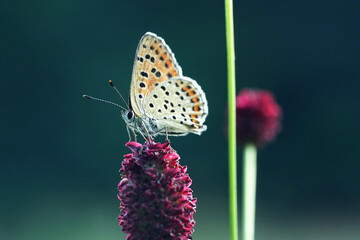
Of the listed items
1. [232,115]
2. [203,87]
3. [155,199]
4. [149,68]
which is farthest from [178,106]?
[203,87]

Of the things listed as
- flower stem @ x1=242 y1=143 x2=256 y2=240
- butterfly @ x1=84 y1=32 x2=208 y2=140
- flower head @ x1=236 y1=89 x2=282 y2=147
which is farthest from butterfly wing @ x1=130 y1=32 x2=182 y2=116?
flower head @ x1=236 y1=89 x2=282 y2=147

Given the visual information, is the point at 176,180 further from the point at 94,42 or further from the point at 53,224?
the point at 94,42

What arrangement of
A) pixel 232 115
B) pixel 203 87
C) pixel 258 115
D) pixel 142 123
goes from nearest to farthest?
pixel 232 115, pixel 142 123, pixel 258 115, pixel 203 87

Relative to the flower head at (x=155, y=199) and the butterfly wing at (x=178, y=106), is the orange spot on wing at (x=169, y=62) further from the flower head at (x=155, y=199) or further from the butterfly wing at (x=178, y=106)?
the flower head at (x=155, y=199)

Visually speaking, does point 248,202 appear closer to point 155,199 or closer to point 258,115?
point 155,199

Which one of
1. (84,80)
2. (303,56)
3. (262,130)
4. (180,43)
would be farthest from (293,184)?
(262,130)

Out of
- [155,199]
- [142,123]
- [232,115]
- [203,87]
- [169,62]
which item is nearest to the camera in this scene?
[232,115]
